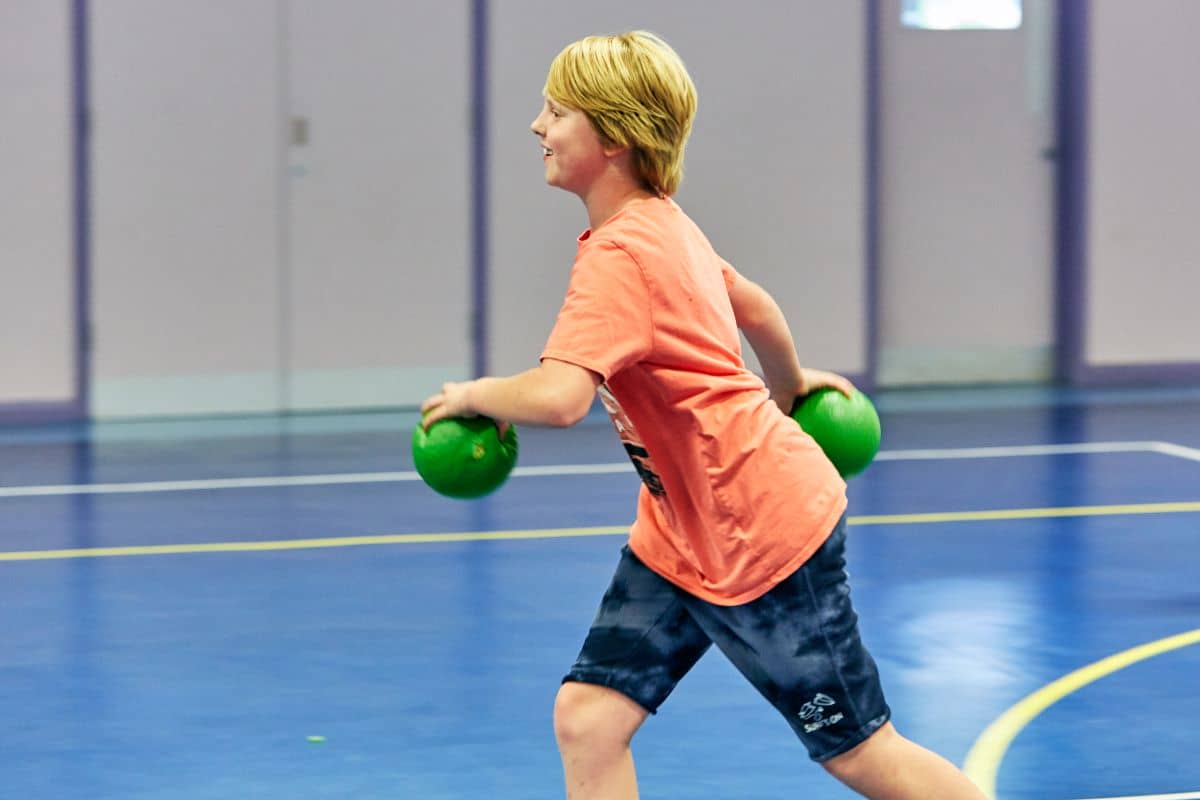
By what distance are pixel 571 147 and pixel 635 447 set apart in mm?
540

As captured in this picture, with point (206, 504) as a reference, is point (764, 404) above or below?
above

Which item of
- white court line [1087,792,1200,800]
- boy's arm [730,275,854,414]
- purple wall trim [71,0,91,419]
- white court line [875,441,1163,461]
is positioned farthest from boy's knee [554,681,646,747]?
purple wall trim [71,0,91,419]

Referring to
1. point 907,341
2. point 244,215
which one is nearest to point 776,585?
point 244,215

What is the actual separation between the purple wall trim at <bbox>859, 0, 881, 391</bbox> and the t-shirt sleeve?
9664 millimetres

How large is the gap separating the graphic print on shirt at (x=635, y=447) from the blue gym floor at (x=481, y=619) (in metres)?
1.47

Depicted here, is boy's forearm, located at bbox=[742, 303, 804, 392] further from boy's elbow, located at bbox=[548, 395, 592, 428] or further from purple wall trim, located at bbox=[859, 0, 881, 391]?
purple wall trim, located at bbox=[859, 0, 881, 391]

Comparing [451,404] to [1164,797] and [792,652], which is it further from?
[1164,797]

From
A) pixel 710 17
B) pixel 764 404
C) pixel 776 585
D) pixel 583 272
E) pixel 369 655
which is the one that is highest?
pixel 710 17

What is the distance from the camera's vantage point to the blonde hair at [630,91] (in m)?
3.52

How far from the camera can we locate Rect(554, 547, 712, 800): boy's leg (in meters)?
3.68

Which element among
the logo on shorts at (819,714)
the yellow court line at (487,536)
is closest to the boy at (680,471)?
the logo on shorts at (819,714)

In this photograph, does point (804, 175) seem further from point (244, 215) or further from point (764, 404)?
point (764, 404)

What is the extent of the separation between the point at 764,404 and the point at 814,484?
164mm

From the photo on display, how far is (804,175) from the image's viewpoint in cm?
1284
